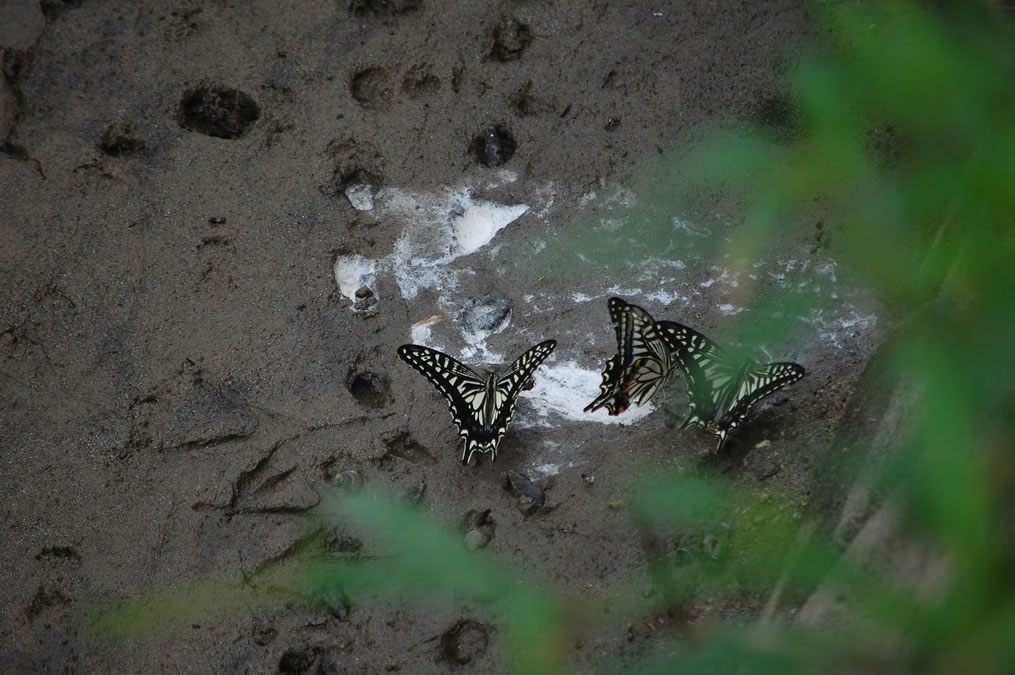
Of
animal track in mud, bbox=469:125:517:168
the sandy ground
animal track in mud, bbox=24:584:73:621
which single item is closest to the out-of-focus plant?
the sandy ground

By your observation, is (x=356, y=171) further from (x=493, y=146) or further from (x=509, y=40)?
(x=509, y=40)

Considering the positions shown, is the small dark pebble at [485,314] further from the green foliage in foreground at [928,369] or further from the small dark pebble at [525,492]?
the green foliage in foreground at [928,369]

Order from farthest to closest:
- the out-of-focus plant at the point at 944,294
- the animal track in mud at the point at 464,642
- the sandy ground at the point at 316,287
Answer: the sandy ground at the point at 316,287
the animal track in mud at the point at 464,642
the out-of-focus plant at the point at 944,294

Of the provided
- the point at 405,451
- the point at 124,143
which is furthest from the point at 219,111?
the point at 405,451

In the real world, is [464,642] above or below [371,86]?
below

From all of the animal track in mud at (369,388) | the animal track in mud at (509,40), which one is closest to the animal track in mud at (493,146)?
the animal track in mud at (509,40)
